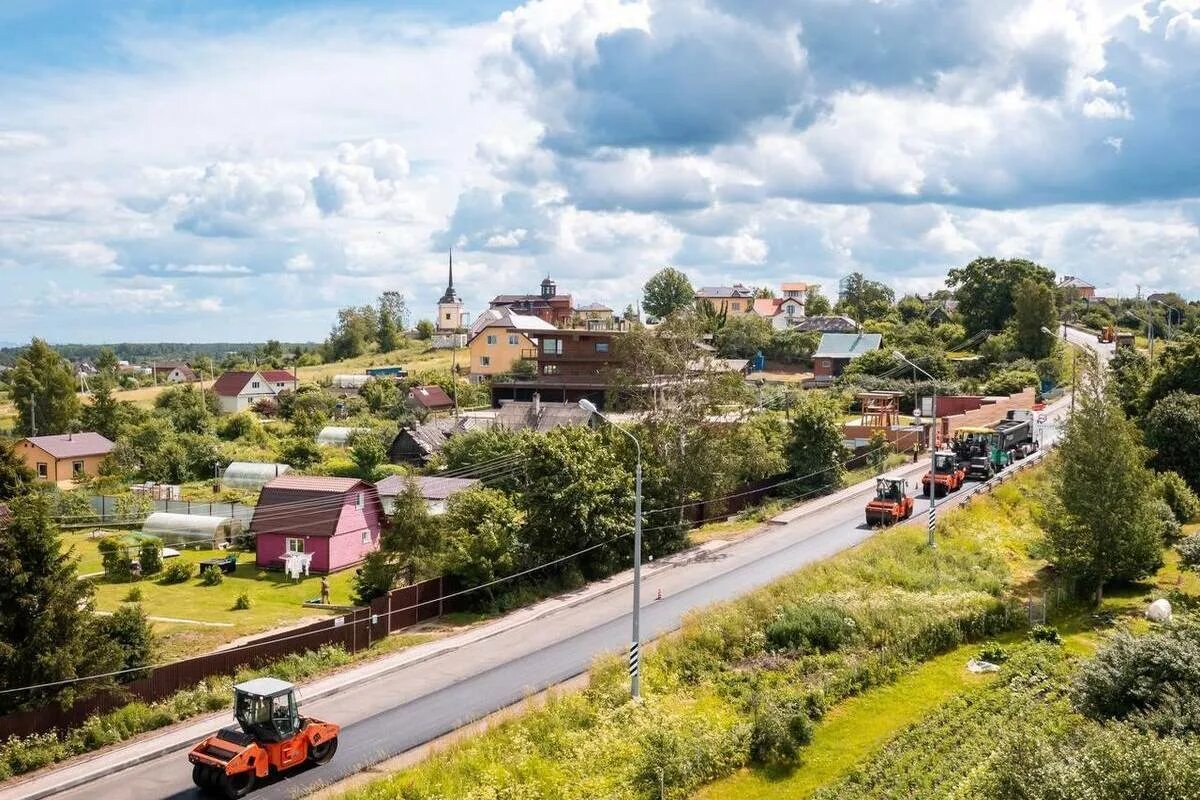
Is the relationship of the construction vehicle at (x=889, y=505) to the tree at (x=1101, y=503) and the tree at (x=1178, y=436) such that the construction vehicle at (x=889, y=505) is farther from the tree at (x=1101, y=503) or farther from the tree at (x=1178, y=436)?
the tree at (x=1178, y=436)

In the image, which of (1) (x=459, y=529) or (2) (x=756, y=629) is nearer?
(2) (x=756, y=629)

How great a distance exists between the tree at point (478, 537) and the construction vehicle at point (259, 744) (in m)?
12.9

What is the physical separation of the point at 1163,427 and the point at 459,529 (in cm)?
3833

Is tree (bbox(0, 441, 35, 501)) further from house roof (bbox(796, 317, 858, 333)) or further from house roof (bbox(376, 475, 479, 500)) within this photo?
house roof (bbox(796, 317, 858, 333))

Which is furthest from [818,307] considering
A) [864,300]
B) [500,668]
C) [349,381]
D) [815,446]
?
[500,668]

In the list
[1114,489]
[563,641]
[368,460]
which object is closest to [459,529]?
[563,641]

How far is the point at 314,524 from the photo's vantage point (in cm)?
4341

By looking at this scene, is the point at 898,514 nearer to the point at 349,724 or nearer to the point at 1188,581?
the point at 1188,581

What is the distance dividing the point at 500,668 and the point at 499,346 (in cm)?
7370

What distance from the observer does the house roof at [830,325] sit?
116m

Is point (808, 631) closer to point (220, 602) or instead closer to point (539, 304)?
point (220, 602)

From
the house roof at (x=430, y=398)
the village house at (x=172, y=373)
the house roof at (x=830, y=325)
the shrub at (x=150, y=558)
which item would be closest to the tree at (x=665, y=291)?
the house roof at (x=830, y=325)

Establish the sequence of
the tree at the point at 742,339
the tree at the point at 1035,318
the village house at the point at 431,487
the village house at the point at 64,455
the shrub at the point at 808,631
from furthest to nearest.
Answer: the tree at the point at 742,339 → the tree at the point at 1035,318 → the village house at the point at 64,455 → the village house at the point at 431,487 → the shrub at the point at 808,631

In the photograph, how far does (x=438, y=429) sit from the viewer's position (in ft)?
236
